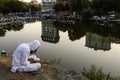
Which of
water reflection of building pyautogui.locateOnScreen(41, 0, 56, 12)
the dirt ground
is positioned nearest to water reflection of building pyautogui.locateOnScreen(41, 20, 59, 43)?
the dirt ground

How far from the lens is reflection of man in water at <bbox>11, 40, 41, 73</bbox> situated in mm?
7924

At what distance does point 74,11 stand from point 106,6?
27.6 feet

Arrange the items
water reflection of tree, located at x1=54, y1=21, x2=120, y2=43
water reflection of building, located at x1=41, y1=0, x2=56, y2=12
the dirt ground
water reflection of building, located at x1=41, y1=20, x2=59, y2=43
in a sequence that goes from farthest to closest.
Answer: water reflection of building, located at x1=41, y1=0, x2=56, y2=12, water reflection of tree, located at x1=54, y1=21, x2=120, y2=43, water reflection of building, located at x1=41, y1=20, x2=59, y2=43, the dirt ground

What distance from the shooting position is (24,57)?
26.2ft

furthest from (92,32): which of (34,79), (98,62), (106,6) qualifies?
(34,79)

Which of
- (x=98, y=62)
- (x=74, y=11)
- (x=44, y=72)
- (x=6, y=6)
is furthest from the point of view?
(x=6, y=6)

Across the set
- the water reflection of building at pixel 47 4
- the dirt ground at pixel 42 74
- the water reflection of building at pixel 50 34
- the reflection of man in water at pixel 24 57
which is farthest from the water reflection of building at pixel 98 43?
the water reflection of building at pixel 47 4

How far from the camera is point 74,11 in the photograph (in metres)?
64.9

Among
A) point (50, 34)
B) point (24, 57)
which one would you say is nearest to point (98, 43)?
point (50, 34)

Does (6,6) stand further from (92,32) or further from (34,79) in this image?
(34,79)

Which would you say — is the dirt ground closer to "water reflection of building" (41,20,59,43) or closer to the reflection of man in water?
the reflection of man in water

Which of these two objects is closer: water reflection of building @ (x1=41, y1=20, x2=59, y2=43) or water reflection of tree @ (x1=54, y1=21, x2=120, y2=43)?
water reflection of building @ (x1=41, y1=20, x2=59, y2=43)

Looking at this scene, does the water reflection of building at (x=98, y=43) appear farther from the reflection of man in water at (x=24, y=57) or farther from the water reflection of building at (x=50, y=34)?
the reflection of man in water at (x=24, y=57)

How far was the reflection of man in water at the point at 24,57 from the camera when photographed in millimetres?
7924
